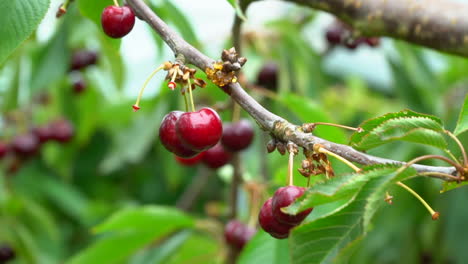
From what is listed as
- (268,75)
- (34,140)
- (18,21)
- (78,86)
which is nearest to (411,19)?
(18,21)

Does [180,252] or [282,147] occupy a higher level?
[282,147]

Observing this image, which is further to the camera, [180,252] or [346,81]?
[346,81]

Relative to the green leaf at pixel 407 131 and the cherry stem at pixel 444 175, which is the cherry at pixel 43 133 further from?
the cherry stem at pixel 444 175

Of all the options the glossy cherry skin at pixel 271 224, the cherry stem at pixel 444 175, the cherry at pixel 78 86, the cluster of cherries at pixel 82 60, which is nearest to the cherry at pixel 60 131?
the cherry at pixel 78 86

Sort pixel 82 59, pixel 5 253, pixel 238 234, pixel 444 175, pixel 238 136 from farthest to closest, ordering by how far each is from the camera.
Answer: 1. pixel 82 59
2. pixel 5 253
3. pixel 238 234
4. pixel 238 136
5. pixel 444 175

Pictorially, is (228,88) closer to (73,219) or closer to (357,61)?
(73,219)

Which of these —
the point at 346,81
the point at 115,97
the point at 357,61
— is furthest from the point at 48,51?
the point at 357,61

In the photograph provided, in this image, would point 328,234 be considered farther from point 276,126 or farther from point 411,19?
point 411,19
